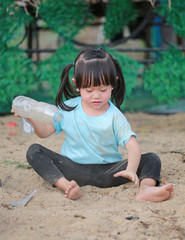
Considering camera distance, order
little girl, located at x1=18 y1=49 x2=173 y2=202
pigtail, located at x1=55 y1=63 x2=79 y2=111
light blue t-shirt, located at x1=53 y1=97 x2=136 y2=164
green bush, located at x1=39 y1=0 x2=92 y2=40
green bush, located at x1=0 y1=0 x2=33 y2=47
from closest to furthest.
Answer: little girl, located at x1=18 y1=49 x2=173 y2=202
light blue t-shirt, located at x1=53 y1=97 x2=136 y2=164
pigtail, located at x1=55 y1=63 x2=79 y2=111
green bush, located at x1=0 y1=0 x2=33 y2=47
green bush, located at x1=39 y1=0 x2=92 y2=40

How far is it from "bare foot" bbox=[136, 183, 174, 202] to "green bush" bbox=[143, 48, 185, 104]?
2838mm

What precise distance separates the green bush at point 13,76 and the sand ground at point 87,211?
1.69 meters

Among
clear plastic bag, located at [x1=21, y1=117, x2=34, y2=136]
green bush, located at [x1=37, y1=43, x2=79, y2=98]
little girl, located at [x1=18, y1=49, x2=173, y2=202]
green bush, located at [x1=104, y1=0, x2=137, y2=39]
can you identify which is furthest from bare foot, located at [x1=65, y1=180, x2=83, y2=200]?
green bush, located at [x1=104, y1=0, x2=137, y2=39]

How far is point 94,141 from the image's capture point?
2527mm

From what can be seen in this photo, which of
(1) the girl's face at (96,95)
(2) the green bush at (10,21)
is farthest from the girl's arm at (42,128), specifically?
(2) the green bush at (10,21)

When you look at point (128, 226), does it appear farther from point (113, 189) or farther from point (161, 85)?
point (161, 85)

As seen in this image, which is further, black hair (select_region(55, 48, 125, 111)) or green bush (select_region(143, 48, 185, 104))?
green bush (select_region(143, 48, 185, 104))

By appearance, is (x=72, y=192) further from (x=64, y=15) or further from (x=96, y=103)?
(x=64, y=15)

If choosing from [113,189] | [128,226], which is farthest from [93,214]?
[113,189]

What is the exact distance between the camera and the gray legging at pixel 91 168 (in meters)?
2.54

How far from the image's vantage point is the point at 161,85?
5.03m

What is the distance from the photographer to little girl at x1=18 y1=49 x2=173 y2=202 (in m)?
2.37

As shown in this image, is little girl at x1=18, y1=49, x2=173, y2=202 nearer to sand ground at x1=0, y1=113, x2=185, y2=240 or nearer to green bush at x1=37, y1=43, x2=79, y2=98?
sand ground at x1=0, y1=113, x2=185, y2=240

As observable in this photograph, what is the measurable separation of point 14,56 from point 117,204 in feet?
10.1
